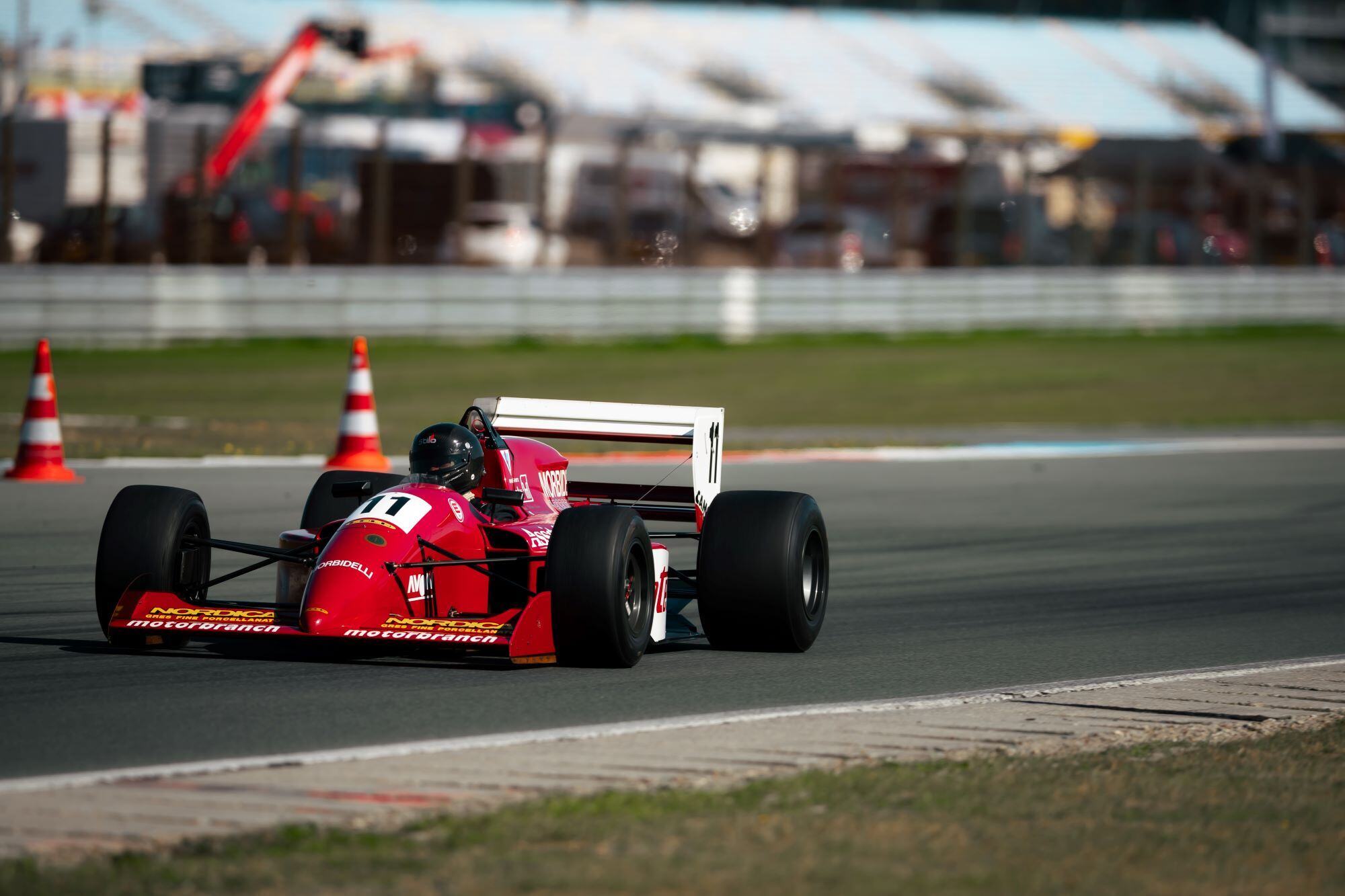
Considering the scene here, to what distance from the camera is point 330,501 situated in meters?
7.80

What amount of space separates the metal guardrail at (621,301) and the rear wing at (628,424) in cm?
1476

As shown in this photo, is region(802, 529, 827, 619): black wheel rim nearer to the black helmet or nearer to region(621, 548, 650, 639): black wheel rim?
region(621, 548, 650, 639): black wheel rim

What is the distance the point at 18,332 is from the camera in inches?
861

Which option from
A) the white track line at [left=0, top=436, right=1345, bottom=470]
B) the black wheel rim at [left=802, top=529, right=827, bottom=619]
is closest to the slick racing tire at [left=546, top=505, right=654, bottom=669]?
the black wheel rim at [left=802, top=529, right=827, bottom=619]

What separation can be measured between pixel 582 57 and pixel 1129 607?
42833 mm

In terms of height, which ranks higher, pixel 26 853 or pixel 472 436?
pixel 472 436

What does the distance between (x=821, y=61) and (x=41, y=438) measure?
43451mm

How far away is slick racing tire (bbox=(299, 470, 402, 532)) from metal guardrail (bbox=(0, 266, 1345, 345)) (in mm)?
14834

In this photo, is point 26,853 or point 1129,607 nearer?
point 26,853

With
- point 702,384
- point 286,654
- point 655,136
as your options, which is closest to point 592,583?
point 286,654

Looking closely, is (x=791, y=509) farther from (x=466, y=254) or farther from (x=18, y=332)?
(x=466, y=254)

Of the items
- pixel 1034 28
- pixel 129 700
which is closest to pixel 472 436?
pixel 129 700

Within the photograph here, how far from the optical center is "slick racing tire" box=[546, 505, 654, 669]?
21.0 ft

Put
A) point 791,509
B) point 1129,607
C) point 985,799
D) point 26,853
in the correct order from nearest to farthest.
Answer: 1. point 26,853
2. point 985,799
3. point 791,509
4. point 1129,607
